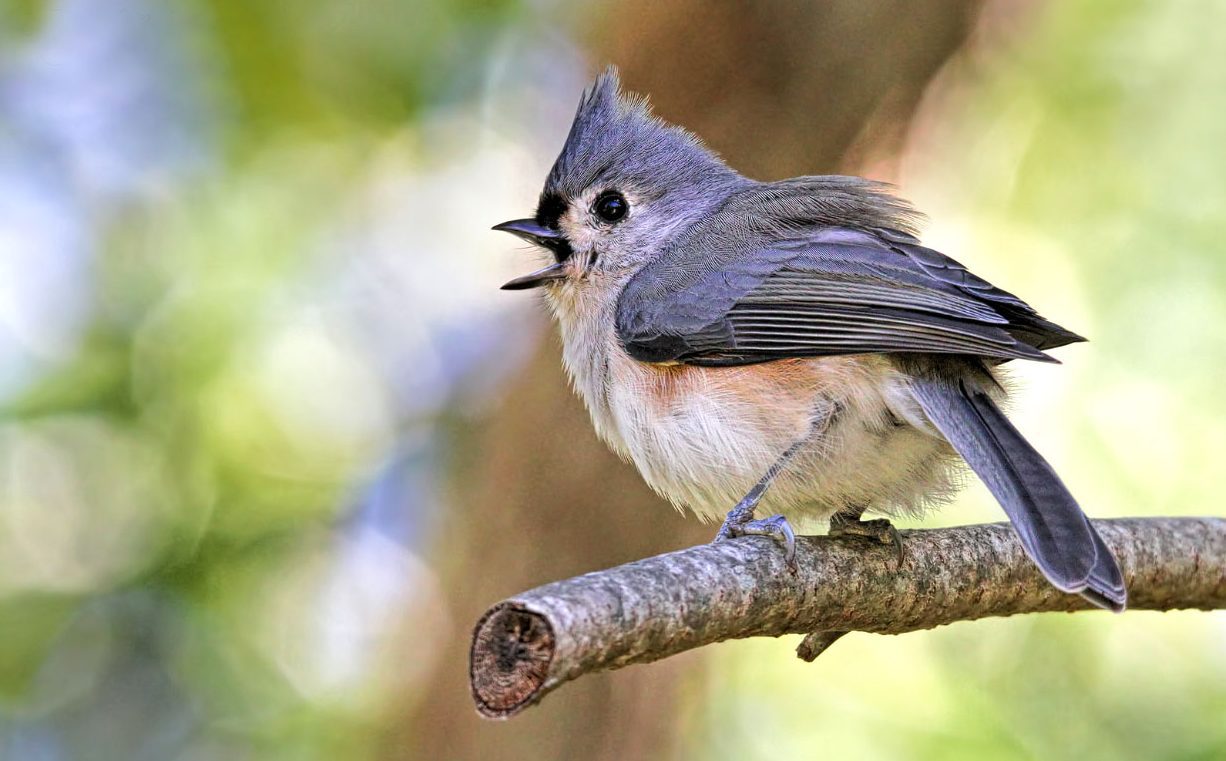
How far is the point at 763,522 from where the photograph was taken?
9.31 ft

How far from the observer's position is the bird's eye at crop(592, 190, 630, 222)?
3.84m

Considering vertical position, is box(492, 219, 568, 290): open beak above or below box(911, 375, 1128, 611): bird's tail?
above

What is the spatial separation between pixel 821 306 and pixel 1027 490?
761mm

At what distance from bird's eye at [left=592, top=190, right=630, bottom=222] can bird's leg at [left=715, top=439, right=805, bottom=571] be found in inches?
44.7

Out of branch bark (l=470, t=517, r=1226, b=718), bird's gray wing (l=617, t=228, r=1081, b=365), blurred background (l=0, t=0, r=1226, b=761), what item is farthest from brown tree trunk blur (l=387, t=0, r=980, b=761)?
branch bark (l=470, t=517, r=1226, b=718)

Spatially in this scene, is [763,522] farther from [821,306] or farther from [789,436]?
[821,306]

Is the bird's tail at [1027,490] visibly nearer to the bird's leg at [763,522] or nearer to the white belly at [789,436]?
the white belly at [789,436]

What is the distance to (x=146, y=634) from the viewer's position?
4.47 meters

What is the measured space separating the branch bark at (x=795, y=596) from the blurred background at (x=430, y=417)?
4.05 feet

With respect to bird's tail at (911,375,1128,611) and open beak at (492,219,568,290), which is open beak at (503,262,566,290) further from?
bird's tail at (911,375,1128,611)

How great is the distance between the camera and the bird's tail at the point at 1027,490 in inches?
97.4

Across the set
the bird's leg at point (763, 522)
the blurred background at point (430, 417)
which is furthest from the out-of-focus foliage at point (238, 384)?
the bird's leg at point (763, 522)

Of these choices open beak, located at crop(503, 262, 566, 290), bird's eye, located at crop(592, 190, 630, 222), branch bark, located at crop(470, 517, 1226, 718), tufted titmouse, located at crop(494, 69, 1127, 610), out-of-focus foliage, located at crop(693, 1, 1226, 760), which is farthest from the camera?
out-of-focus foliage, located at crop(693, 1, 1226, 760)

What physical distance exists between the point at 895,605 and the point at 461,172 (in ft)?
10.0
